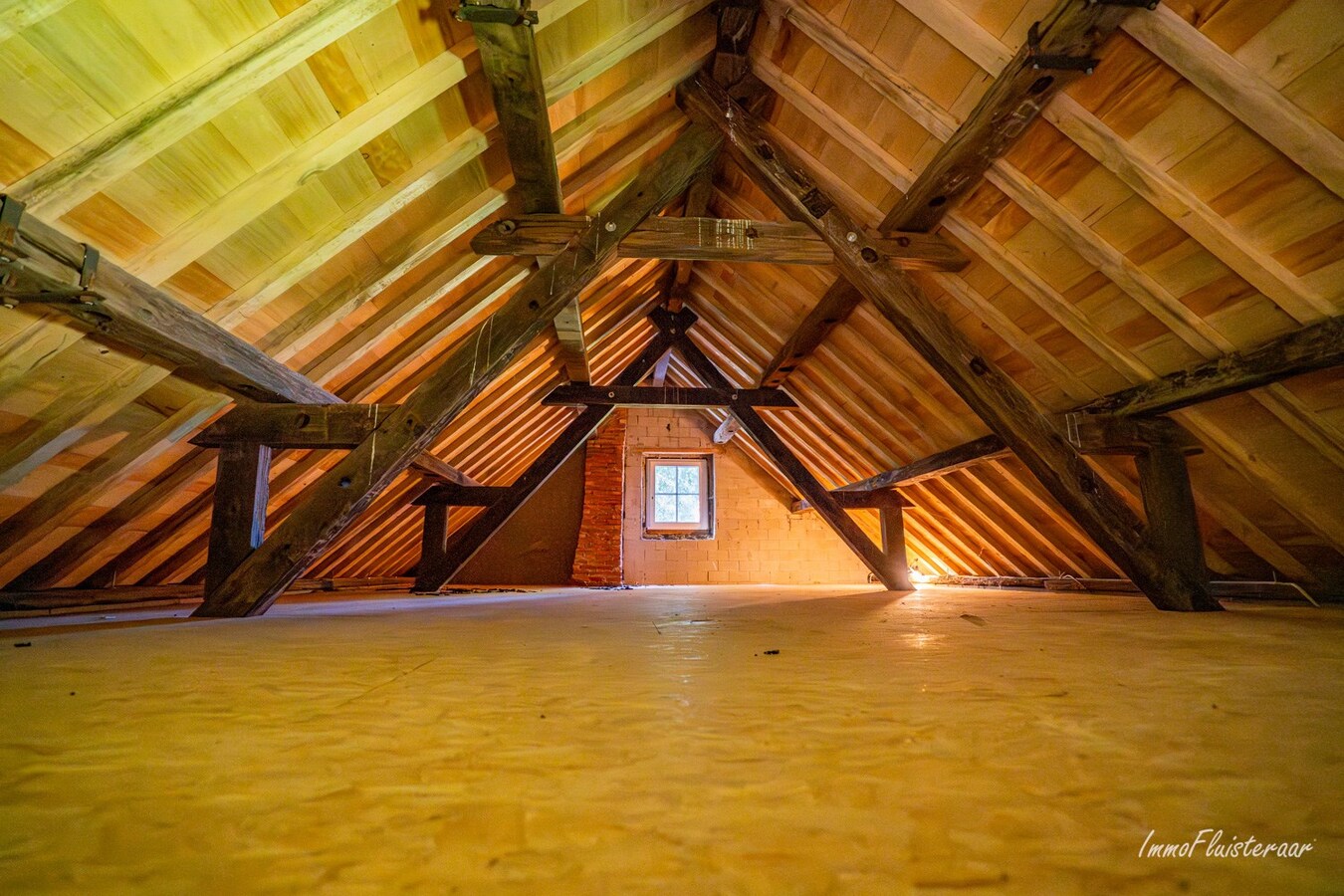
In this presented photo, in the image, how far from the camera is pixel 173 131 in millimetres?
1616

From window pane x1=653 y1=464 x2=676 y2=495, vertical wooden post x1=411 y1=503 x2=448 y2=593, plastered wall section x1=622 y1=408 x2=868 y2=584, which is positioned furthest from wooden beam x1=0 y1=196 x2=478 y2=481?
window pane x1=653 y1=464 x2=676 y2=495

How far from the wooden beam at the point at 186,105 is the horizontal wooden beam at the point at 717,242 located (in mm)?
1181

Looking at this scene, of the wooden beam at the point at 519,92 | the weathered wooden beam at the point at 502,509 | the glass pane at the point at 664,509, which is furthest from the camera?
the glass pane at the point at 664,509

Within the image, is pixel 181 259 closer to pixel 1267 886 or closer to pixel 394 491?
pixel 1267 886

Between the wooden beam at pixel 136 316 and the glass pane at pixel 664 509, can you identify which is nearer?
the wooden beam at pixel 136 316

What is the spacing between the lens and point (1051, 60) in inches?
75.7

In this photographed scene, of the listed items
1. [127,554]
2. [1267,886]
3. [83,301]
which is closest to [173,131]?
[83,301]

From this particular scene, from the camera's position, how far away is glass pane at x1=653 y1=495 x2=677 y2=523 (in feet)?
26.9

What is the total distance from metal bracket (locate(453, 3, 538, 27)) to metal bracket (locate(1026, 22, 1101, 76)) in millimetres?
1707

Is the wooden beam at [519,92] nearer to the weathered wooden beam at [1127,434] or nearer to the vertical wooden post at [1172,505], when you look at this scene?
the weathered wooden beam at [1127,434]

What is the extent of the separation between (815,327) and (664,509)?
4.68 meters

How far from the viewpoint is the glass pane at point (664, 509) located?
8.19m

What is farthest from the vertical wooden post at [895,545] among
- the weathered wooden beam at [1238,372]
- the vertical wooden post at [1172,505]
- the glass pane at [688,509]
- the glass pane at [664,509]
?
the glass pane at [664,509]

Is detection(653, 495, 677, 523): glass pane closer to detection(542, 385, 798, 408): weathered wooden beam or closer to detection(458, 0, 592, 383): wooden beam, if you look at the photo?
detection(542, 385, 798, 408): weathered wooden beam
